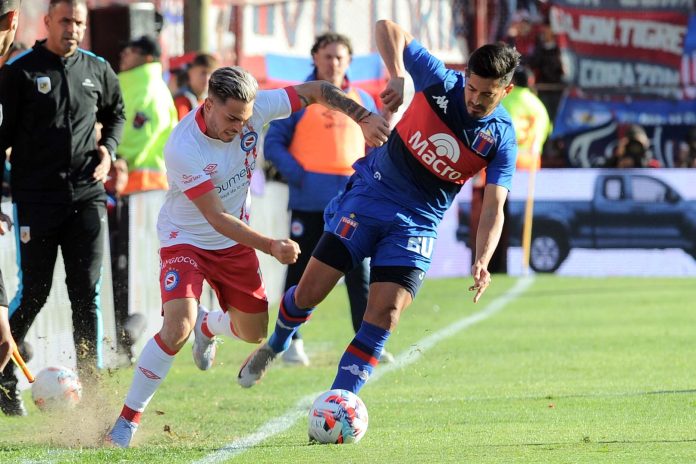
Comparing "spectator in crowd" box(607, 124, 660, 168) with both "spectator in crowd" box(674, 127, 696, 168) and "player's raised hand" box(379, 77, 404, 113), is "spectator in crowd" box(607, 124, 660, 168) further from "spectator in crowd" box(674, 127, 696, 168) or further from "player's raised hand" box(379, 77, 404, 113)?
"player's raised hand" box(379, 77, 404, 113)

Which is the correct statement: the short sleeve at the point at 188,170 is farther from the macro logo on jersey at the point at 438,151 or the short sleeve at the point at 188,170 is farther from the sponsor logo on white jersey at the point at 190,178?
the macro logo on jersey at the point at 438,151

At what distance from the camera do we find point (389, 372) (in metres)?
9.86

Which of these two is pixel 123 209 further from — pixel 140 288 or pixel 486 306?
pixel 486 306

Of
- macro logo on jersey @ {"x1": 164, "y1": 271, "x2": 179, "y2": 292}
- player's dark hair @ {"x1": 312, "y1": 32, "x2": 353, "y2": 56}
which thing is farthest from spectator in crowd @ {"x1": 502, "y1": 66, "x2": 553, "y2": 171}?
macro logo on jersey @ {"x1": 164, "y1": 271, "x2": 179, "y2": 292}

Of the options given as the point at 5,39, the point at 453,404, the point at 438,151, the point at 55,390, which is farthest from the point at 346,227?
the point at 5,39

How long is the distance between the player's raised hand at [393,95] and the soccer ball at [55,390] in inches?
91.2

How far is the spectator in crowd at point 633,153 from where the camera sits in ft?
69.1

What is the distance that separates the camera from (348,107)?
7145mm

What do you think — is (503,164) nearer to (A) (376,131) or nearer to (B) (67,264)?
(A) (376,131)

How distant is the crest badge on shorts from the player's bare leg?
1813mm

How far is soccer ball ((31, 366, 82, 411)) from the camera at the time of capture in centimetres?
768

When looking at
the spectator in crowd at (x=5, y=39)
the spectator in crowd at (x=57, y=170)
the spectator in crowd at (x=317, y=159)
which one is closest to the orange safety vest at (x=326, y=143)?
the spectator in crowd at (x=317, y=159)

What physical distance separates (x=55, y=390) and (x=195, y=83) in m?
4.36

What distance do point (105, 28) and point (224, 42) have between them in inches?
295
